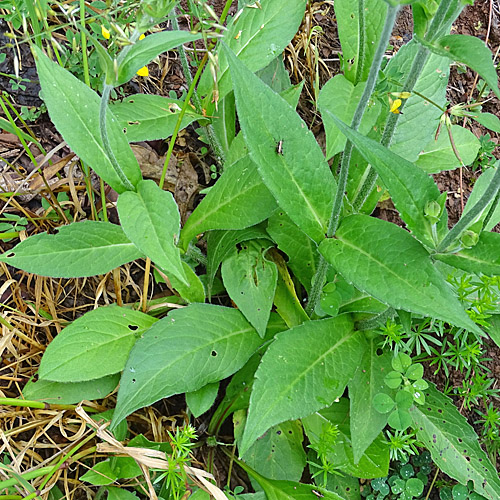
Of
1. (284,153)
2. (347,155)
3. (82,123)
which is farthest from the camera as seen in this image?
(82,123)

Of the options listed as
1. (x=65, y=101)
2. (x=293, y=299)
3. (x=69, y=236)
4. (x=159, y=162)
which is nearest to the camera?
(x=65, y=101)

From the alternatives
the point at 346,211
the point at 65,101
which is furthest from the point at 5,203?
the point at 346,211

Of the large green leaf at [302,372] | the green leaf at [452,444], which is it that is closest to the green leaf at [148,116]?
the large green leaf at [302,372]

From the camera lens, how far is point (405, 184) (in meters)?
1.63

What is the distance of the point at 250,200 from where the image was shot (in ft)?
7.25

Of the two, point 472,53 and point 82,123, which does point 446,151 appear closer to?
point 472,53

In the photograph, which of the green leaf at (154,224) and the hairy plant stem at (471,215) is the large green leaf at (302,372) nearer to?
the green leaf at (154,224)

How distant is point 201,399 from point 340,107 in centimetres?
144

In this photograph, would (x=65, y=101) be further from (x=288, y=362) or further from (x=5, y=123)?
(x=288, y=362)

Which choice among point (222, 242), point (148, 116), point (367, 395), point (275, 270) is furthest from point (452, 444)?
point (148, 116)

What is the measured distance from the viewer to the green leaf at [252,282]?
2250mm

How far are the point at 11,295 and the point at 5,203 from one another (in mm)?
486

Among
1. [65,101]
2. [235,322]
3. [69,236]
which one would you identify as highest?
[65,101]

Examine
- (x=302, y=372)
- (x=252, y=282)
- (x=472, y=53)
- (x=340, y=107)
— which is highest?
(x=472, y=53)
